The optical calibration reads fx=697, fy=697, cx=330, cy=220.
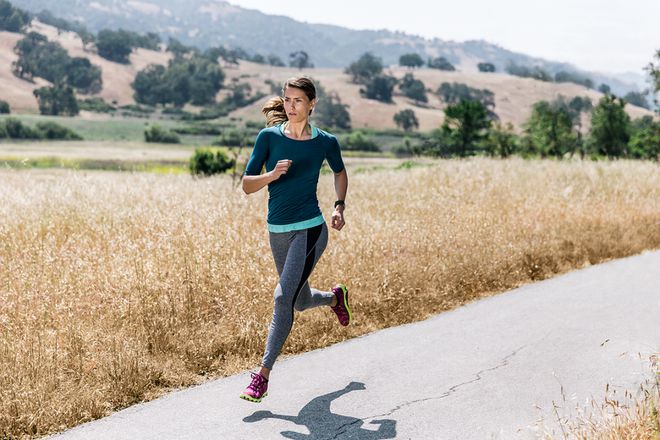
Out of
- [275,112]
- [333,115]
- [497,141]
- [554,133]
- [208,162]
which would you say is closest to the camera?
[275,112]

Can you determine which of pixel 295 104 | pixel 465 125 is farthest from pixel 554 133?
pixel 295 104

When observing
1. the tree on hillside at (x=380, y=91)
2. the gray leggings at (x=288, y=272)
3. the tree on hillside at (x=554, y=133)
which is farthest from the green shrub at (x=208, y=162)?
the tree on hillside at (x=380, y=91)

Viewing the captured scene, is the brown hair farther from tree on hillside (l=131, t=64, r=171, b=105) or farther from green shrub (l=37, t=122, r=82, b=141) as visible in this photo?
tree on hillside (l=131, t=64, r=171, b=105)

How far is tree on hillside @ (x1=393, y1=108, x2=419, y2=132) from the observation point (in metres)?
166

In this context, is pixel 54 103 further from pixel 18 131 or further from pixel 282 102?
pixel 282 102

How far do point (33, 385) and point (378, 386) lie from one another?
8.35 feet

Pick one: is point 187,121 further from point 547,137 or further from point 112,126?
point 547,137

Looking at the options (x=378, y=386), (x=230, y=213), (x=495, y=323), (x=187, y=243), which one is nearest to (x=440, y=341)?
(x=495, y=323)

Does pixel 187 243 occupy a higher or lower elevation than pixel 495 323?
higher

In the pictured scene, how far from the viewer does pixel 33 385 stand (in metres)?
4.87

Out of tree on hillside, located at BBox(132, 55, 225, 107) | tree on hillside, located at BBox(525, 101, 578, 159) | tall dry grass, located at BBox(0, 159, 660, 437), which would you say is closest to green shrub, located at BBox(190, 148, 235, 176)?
tree on hillside, located at BBox(525, 101, 578, 159)

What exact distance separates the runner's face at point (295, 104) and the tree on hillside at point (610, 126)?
191ft

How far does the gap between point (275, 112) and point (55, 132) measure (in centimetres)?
11203

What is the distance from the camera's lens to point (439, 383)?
559 centimetres
